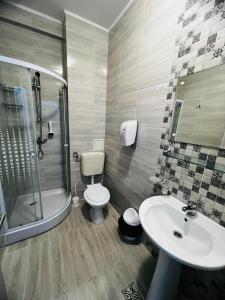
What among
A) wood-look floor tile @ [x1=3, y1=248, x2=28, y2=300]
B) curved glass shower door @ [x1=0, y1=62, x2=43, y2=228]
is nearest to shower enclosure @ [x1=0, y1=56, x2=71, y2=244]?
curved glass shower door @ [x1=0, y1=62, x2=43, y2=228]

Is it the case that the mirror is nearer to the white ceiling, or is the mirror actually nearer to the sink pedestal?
the sink pedestal

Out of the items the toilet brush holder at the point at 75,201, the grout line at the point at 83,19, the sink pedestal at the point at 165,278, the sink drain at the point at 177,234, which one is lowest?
the toilet brush holder at the point at 75,201

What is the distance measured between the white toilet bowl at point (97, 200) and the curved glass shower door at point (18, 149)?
2.19ft

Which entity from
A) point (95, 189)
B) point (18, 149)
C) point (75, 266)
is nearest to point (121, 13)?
point (18, 149)

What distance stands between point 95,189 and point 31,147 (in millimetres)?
1058

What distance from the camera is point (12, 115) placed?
1.71 metres

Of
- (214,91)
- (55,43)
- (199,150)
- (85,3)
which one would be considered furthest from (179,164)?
(55,43)

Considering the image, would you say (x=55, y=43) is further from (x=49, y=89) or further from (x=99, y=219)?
(x=99, y=219)

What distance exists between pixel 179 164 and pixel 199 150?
0.67 feet

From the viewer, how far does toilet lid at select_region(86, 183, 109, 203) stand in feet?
5.82

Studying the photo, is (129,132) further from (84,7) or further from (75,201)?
(84,7)

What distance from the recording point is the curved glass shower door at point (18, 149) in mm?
1523

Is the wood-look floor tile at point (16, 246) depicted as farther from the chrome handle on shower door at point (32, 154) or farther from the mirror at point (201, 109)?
the mirror at point (201, 109)

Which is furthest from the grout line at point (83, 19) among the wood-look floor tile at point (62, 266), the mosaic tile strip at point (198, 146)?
the wood-look floor tile at point (62, 266)
